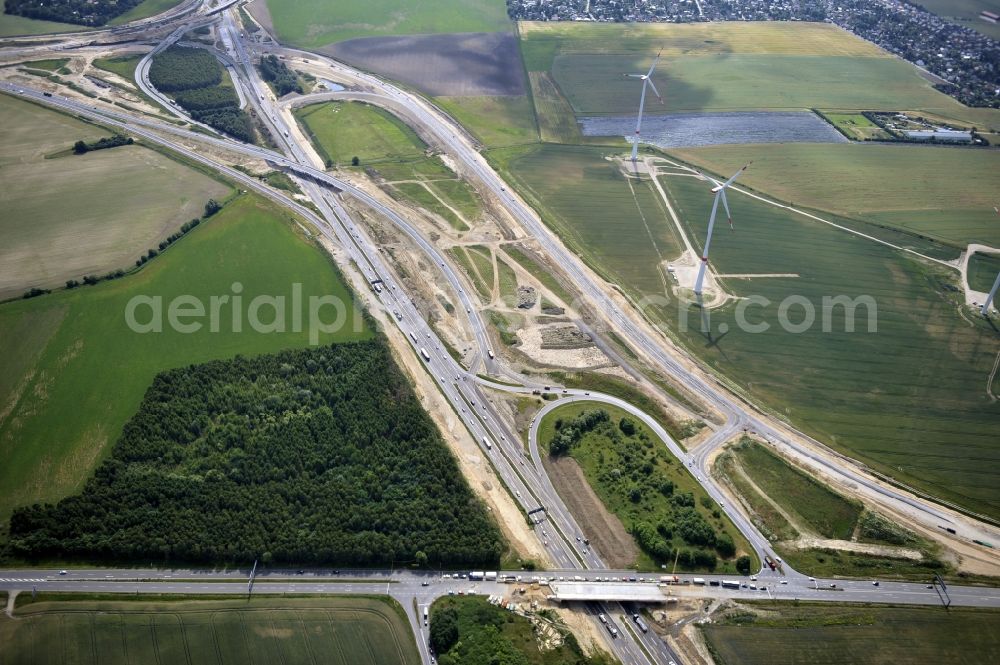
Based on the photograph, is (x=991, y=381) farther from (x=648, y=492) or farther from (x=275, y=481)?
(x=275, y=481)

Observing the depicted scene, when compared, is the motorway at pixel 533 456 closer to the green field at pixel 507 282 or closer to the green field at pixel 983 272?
the green field at pixel 507 282

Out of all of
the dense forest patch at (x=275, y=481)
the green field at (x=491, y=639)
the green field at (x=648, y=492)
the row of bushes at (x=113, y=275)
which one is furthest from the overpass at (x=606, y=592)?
the row of bushes at (x=113, y=275)

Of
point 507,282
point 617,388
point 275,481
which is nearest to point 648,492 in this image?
point 617,388

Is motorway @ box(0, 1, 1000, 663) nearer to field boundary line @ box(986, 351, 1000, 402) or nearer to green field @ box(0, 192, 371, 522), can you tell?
green field @ box(0, 192, 371, 522)

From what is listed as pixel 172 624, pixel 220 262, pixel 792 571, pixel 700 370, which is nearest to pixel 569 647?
pixel 792 571

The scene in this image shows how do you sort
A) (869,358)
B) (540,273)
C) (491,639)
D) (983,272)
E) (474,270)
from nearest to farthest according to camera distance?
(491,639) → (869,358) → (540,273) → (474,270) → (983,272)

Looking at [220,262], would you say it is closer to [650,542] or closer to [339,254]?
[339,254]
